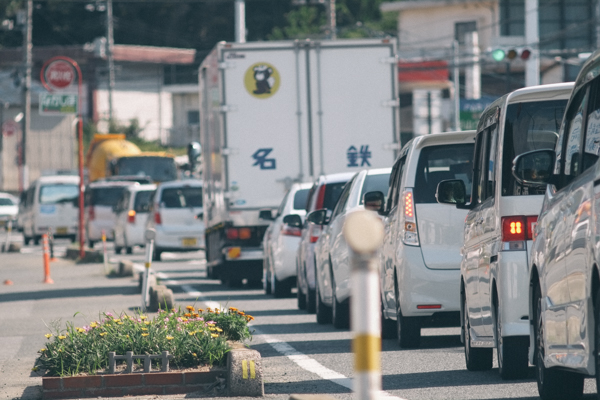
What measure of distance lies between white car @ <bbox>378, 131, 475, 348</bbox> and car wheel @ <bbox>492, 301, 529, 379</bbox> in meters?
1.96

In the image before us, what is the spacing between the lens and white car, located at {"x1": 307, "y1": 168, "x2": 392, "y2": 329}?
1316 centimetres

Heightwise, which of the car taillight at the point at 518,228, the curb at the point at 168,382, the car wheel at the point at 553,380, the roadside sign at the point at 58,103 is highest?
the roadside sign at the point at 58,103

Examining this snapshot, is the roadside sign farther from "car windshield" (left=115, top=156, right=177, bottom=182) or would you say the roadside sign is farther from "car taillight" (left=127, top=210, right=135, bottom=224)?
"car windshield" (left=115, top=156, right=177, bottom=182)

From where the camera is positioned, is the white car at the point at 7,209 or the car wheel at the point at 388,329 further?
the white car at the point at 7,209

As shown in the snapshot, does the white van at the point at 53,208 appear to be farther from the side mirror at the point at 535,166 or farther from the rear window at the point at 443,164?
the side mirror at the point at 535,166

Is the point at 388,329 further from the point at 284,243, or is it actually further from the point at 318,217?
the point at 284,243

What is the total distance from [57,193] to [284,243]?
24.8 meters

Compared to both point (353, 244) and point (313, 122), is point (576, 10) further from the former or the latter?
point (353, 244)

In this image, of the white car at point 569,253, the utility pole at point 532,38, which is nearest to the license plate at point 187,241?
the utility pole at point 532,38

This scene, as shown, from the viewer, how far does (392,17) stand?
71250mm

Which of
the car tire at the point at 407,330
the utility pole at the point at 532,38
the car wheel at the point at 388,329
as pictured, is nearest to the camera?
the car tire at the point at 407,330

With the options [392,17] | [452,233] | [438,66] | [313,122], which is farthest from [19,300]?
[392,17]

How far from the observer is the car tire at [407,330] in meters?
11.0

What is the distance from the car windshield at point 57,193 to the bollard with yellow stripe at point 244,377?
32.4 metres
